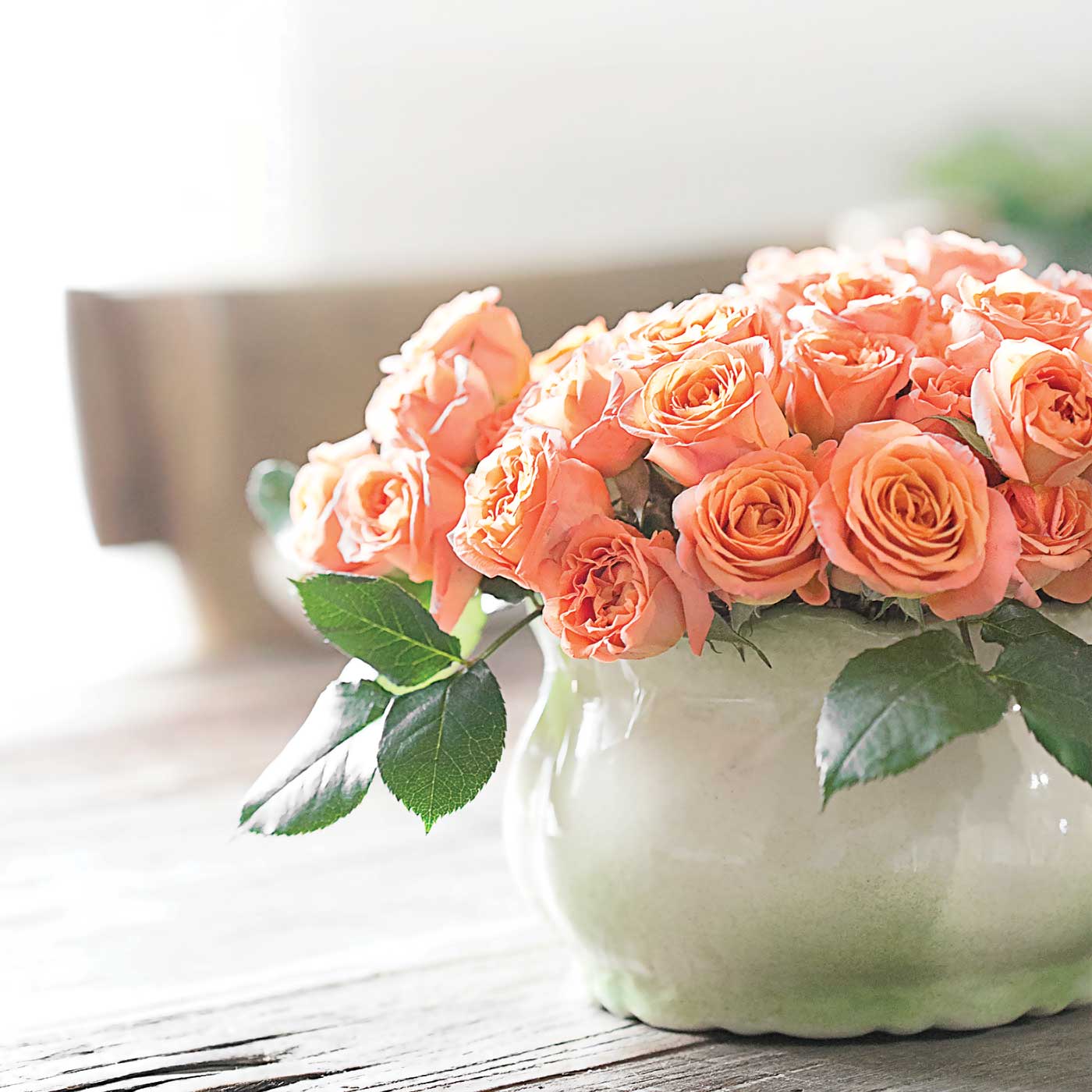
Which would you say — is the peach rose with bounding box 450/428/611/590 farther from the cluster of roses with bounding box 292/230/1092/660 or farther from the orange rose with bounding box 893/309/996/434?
the orange rose with bounding box 893/309/996/434

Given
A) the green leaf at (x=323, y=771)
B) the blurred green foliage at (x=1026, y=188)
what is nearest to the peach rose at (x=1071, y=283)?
the green leaf at (x=323, y=771)

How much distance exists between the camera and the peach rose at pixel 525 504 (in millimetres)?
479

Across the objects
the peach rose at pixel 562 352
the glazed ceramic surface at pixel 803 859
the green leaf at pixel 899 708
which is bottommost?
the glazed ceramic surface at pixel 803 859

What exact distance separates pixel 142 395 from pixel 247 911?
1.05m

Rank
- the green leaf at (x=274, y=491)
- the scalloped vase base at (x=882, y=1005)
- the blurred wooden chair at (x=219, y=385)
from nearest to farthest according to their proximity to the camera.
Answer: the scalloped vase base at (x=882, y=1005) → the green leaf at (x=274, y=491) → the blurred wooden chair at (x=219, y=385)

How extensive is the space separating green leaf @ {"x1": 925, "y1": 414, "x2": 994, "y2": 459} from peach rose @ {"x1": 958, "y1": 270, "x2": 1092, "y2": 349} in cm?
4

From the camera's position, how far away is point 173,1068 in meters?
0.56

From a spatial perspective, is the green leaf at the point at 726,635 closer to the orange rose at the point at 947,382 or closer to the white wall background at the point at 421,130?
the orange rose at the point at 947,382

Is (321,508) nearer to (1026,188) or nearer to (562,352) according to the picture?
(562,352)

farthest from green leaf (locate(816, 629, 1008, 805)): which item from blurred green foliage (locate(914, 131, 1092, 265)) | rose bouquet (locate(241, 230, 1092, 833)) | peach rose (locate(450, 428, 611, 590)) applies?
blurred green foliage (locate(914, 131, 1092, 265))

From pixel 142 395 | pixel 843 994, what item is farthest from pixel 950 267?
pixel 142 395

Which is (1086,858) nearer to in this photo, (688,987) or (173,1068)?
(688,987)

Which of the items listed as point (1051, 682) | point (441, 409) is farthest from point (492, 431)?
point (1051, 682)

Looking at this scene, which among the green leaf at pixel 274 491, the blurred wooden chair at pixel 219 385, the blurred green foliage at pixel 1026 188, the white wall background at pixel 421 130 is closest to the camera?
the green leaf at pixel 274 491
